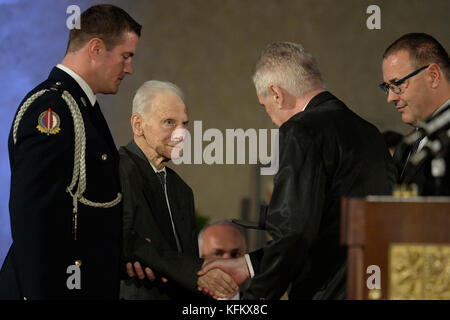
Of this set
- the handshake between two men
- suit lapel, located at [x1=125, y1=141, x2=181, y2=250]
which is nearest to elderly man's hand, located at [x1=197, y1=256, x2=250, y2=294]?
the handshake between two men

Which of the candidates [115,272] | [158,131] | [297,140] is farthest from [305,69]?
[115,272]

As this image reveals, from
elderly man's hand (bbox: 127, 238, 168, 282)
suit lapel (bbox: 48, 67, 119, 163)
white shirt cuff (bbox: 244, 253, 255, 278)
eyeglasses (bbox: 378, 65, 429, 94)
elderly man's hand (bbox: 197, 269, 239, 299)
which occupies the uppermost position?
eyeglasses (bbox: 378, 65, 429, 94)

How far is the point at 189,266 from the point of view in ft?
10.6

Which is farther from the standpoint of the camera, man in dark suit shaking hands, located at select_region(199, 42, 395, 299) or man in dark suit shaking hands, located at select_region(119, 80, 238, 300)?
man in dark suit shaking hands, located at select_region(119, 80, 238, 300)

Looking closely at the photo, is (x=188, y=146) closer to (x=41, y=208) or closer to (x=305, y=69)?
(x=305, y=69)

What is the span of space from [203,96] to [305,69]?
212 centimetres

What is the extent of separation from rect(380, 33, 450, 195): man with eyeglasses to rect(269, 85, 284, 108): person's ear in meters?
0.58

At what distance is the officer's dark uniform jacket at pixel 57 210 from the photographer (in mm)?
2525

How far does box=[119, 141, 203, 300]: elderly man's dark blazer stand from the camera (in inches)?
126

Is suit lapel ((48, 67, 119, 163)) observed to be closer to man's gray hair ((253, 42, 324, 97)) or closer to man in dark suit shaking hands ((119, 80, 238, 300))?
man in dark suit shaking hands ((119, 80, 238, 300))

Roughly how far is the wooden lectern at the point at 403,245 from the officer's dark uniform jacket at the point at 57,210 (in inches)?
45.8

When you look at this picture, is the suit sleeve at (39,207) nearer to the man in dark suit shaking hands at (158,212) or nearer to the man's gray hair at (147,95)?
the man in dark suit shaking hands at (158,212)

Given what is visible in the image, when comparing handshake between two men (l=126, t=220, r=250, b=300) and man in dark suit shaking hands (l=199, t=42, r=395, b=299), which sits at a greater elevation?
man in dark suit shaking hands (l=199, t=42, r=395, b=299)

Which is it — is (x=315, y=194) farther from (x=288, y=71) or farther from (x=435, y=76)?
(x=435, y=76)
